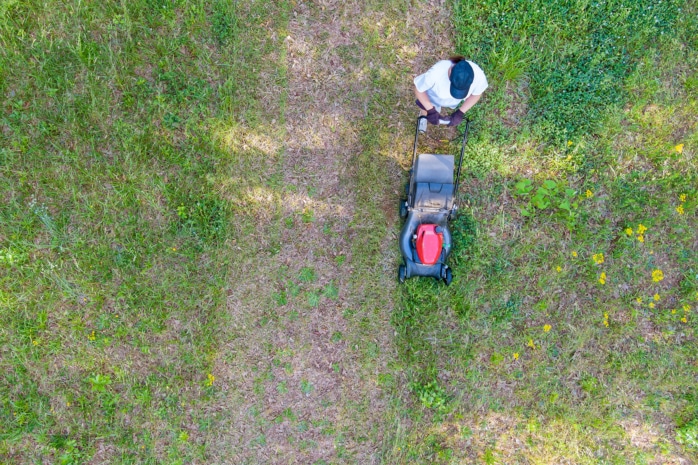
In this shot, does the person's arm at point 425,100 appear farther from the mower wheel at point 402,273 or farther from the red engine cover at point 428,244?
the mower wheel at point 402,273

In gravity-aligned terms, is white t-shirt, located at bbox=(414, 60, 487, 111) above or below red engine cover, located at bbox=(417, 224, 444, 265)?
above

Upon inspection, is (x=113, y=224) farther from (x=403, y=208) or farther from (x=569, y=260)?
(x=569, y=260)

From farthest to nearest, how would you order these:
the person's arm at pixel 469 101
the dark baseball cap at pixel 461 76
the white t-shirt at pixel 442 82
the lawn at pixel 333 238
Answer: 1. the lawn at pixel 333 238
2. the person's arm at pixel 469 101
3. the white t-shirt at pixel 442 82
4. the dark baseball cap at pixel 461 76

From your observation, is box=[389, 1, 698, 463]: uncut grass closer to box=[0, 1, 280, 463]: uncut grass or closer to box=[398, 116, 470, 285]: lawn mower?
box=[398, 116, 470, 285]: lawn mower

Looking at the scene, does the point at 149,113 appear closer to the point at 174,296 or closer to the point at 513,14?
the point at 174,296

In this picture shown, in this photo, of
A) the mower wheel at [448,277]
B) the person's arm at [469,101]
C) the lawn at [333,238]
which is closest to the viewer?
the person's arm at [469,101]

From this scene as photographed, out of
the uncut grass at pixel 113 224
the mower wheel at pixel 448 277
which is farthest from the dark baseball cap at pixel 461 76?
the uncut grass at pixel 113 224

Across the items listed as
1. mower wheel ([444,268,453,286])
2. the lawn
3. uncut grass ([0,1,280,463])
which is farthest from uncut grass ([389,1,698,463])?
uncut grass ([0,1,280,463])
